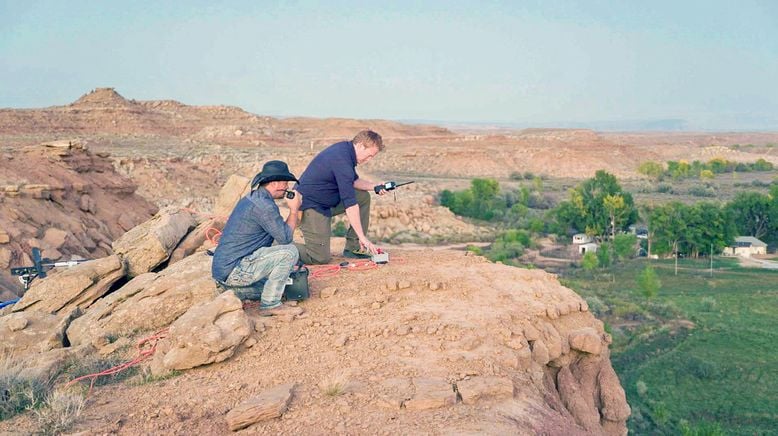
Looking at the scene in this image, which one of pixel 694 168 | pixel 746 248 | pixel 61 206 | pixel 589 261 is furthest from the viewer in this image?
pixel 694 168

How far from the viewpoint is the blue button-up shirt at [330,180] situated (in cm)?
785

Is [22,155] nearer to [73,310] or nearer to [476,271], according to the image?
[73,310]

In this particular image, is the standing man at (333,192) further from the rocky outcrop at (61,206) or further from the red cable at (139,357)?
the rocky outcrop at (61,206)

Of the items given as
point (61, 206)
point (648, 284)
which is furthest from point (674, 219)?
point (61, 206)

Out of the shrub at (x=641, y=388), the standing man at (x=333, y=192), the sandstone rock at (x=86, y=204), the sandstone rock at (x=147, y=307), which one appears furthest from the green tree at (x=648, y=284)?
the sandstone rock at (x=147, y=307)

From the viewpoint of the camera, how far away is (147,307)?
7.18m

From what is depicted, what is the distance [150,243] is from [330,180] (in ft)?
8.80

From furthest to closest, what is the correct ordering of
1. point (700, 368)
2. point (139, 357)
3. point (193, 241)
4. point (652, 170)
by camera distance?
point (652, 170) → point (700, 368) → point (193, 241) → point (139, 357)

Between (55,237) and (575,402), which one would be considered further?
(55,237)

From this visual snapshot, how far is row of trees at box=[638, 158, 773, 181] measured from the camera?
73625 millimetres

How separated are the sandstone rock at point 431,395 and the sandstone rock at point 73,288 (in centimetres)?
485

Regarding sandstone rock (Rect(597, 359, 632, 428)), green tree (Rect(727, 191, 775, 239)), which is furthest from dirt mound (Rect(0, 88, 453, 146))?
sandstone rock (Rect(597, 359, 632, 428))

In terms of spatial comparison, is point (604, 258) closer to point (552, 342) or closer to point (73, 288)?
point (552, 342)

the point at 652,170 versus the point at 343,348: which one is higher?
the point at 343,348
